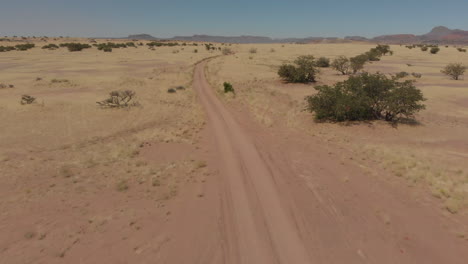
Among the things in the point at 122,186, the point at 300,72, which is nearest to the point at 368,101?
the point at 300,72

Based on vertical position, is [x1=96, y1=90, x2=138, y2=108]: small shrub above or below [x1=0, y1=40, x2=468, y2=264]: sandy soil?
above

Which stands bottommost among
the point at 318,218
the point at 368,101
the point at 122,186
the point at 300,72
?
the point at 318,218

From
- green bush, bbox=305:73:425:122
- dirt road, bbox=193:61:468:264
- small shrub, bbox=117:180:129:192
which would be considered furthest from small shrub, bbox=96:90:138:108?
green bush, bbox=305:73:425:122

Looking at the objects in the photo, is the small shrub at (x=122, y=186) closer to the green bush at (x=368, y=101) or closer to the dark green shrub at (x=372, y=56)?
the green bush at (x=368, y=101)

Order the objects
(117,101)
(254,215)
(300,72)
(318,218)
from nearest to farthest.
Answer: (318,218) < (254,215) < (117,101) < (300,72)

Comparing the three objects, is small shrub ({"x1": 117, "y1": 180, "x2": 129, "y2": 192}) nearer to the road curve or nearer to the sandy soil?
the sandy soil

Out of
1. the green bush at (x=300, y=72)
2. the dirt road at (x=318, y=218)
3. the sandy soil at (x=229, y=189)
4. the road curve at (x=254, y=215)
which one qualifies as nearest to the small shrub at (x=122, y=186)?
the sandy soil at (x=229, y=189)

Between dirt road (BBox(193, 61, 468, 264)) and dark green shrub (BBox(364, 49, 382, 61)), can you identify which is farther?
dark green shrub (BBox(364, 49, 382, 61))

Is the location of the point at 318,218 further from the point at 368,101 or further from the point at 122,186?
the point at 368,101
